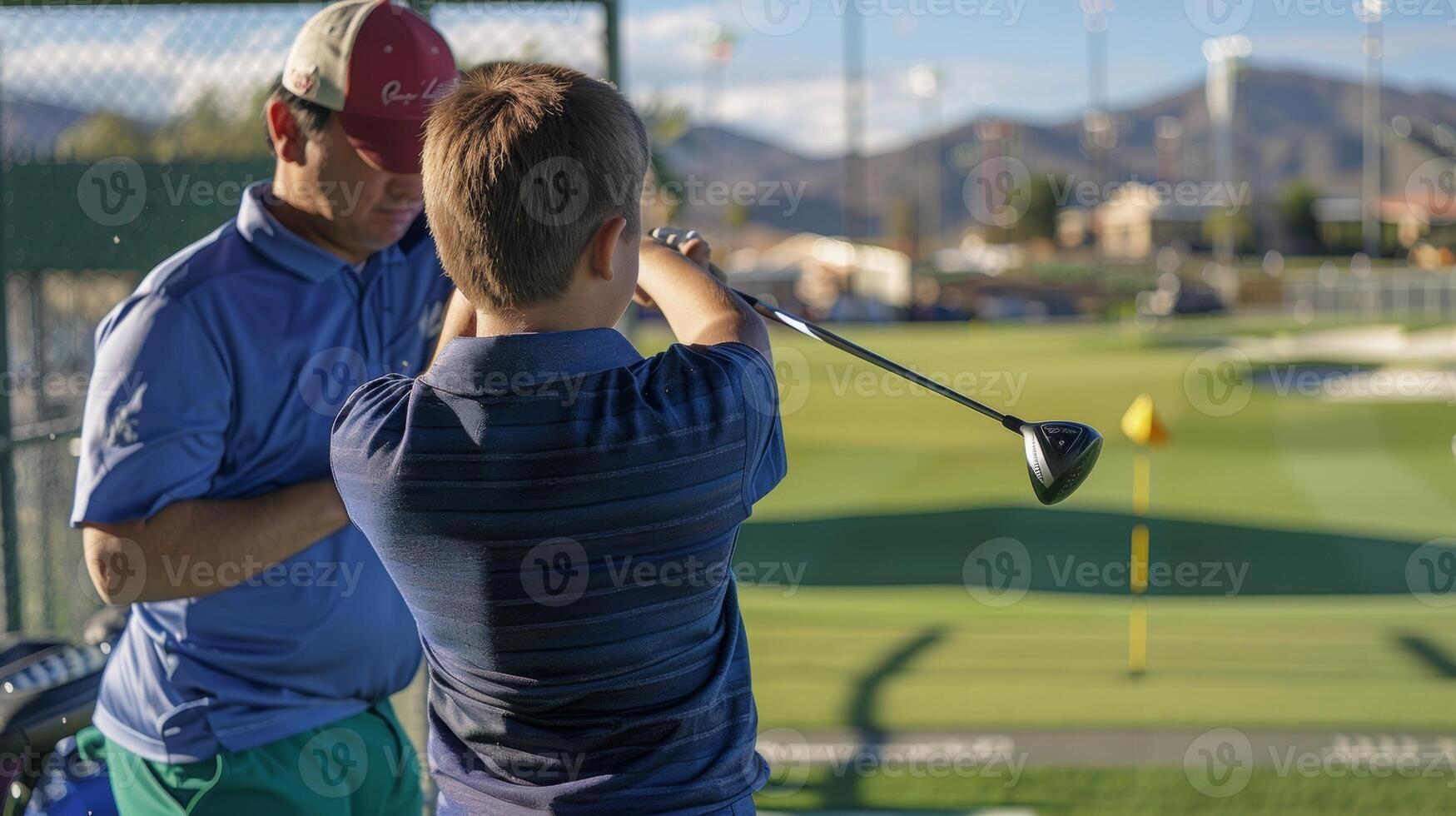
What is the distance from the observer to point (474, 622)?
1522mm

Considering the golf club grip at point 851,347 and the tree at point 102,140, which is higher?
the tree at point 102,140

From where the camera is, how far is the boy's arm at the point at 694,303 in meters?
1.63

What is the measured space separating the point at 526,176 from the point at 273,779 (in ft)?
3.94

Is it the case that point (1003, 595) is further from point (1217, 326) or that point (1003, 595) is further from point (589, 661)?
point (1217, 326)

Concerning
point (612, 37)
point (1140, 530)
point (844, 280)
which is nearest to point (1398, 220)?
point (844, 280)

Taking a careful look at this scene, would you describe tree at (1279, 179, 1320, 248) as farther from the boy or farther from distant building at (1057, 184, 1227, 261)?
the boy

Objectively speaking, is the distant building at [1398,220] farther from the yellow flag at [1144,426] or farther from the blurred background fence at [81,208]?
the blurred background fence at [81,208]

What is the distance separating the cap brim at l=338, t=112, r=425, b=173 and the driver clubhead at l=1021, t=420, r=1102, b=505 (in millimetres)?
1038

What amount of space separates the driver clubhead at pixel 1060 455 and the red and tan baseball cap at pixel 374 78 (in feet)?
3.41

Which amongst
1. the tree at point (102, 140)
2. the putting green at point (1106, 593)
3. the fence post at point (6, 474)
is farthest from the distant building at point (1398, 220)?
the fence post at point (6, 474)

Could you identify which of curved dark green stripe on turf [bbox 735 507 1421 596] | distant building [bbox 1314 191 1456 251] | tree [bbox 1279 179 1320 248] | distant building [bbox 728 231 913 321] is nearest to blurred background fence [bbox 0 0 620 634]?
curved dark green stripe on turf [bbox 735 507 1421 596]

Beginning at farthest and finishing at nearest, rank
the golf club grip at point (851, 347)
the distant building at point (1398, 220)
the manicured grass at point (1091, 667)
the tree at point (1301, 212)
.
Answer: the tree at point (1301, 212) → the distant building at point (1398, 220) → the manicured grass at point (1091, 667) → the golf club grip at point (851, 347)

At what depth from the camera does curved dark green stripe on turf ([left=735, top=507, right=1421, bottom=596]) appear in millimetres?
9773

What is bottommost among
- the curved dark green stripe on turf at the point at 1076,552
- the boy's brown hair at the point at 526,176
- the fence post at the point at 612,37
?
the curved dark green stripe on turf at the point at 1076,552
